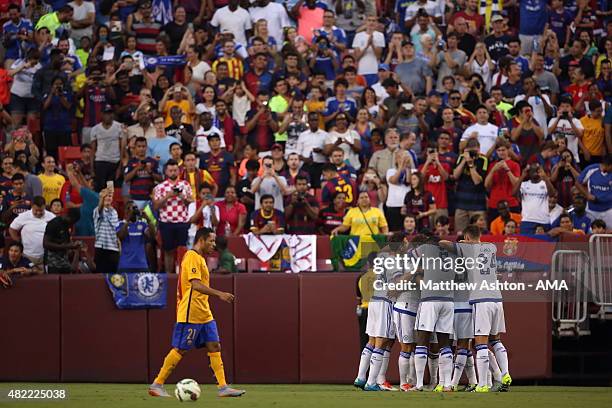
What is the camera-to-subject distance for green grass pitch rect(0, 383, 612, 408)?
14273mm

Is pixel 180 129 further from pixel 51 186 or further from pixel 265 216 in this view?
pixel 265 216

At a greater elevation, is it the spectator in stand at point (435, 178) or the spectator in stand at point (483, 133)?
the spectator in stand at point (483, 133)

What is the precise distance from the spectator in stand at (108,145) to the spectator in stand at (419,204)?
5.45m

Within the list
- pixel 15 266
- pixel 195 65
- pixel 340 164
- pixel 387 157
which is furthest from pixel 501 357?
pixel 195 65

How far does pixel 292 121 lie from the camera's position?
2369cm

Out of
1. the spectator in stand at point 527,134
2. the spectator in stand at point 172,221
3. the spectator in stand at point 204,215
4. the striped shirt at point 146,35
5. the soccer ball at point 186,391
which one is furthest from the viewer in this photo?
the striped shirt at point 146,35

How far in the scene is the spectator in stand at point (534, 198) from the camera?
21.6 meters

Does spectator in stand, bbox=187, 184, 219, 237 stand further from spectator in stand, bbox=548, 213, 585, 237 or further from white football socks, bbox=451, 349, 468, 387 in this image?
white football socks, bbox=451, 349, 468, 387

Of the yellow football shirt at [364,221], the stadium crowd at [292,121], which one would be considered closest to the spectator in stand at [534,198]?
the stadium crowd at [292,121]

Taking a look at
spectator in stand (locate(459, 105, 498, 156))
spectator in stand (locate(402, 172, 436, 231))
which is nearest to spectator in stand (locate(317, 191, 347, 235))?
spectator in stand (locate(402, 172, 436, 231))

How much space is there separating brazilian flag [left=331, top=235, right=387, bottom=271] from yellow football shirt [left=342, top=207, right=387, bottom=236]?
0.22 metres

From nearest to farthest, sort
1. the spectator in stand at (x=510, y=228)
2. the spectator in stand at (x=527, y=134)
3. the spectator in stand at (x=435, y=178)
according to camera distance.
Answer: the spectator in stand at (x=510, y=228) < the spectator in stand at (x=435, y=178) < the spectator in stand at (x=527, y=134)

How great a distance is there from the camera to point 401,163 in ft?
72.7

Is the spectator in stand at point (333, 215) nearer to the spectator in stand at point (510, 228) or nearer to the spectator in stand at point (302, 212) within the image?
the spectator in stand at point (302, 212)
